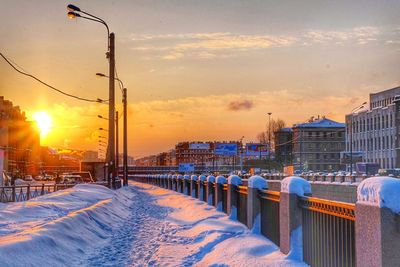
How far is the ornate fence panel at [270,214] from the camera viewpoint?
11130 mm

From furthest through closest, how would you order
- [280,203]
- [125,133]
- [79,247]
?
[125,133]
[79,247]
[280,203]

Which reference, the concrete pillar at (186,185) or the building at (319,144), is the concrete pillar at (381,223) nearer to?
the concrete pillar at (186,185)

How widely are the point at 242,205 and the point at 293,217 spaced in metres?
5.63

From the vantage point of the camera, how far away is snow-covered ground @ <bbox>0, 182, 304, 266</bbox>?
9547 mm

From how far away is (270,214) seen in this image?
11758 millimetres

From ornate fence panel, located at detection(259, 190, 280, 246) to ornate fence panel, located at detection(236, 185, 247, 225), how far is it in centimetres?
208

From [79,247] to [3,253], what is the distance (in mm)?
3161

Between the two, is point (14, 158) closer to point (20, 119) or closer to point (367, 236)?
point (20, 119)

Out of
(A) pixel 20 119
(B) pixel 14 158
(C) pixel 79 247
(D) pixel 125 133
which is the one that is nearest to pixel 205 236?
(C) pixel 79 247

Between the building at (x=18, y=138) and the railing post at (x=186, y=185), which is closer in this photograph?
the railing post at (x=186, y=185)

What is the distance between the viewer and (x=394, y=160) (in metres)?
104

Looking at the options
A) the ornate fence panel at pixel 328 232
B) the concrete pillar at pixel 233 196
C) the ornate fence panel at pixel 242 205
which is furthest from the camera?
the concrete pillar at pixel 233 196

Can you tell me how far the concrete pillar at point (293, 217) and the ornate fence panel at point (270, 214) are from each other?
1143 millimetres

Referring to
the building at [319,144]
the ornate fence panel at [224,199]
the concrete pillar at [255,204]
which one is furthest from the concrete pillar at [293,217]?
the building at [319,144]
